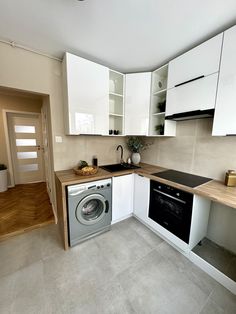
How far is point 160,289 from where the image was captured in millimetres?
1274

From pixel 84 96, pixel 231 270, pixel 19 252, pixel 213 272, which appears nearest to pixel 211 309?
pixel 213 272

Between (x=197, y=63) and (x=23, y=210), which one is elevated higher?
(x=197, y=63)

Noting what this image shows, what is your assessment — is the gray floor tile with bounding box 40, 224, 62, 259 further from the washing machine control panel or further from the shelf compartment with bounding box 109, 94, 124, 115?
the shelf compartment with bounding box 109, 94, 124, 115

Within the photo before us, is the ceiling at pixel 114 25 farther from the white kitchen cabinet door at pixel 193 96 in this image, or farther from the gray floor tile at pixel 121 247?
the gray floor tile at pixel 121 247

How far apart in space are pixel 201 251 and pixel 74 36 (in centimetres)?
304

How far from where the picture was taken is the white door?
363 cm

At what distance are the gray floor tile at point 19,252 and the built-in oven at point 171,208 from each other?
163 centimetres

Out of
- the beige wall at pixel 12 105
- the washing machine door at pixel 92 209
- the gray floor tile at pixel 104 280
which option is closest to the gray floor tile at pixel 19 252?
the gray floor tile at pixel 104 280

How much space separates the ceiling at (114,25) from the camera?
1.12m

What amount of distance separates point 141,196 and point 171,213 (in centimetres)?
55

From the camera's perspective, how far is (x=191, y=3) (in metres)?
1.09

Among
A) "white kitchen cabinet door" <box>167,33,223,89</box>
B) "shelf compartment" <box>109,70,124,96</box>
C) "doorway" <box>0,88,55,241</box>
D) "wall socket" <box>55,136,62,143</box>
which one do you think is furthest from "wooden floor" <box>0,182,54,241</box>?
"white kitchen cabinet door" <box>167,33,223,89</box>

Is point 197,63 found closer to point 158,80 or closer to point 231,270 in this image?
point 158,80

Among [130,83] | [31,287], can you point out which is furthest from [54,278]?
[130,83]
